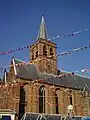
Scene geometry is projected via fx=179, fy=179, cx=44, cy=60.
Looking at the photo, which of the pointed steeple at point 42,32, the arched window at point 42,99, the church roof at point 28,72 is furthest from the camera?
the pointed steeple at point 42,32

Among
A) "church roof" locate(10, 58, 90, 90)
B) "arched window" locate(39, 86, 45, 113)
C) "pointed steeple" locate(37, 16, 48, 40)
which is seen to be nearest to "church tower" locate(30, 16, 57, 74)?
"pointed steeple" locate(37, 16, 48, 40)

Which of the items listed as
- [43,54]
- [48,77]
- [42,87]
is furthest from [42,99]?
[43,54]

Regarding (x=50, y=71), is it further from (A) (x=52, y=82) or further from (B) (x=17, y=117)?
(B) (x=17, y=117)

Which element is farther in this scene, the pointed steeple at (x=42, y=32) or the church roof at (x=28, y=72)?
the pointed steeple at (x=42, y=32)

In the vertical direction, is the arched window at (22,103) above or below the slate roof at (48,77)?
below

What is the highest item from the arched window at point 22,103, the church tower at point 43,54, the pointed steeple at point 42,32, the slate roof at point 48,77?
the pointed steeple at point 42,32

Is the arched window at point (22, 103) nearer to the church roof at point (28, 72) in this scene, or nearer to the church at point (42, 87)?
the church at point (42, 87)

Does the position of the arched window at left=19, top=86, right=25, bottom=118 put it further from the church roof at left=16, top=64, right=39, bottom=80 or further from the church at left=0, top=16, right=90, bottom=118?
the church roof at left=16, top=64, right=39, bottom=80

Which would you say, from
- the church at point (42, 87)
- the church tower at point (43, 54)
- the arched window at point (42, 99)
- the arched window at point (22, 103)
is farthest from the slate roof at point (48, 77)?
the arched window at point (22, 103)

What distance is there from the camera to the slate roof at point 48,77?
27.3 m

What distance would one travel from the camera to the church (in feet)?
81.9

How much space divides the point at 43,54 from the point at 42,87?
7.05 metres

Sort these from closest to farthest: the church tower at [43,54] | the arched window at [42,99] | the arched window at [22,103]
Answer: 1. the arched window at [22,103]
2. the arched window at [42,99]
3. the church tower at [43,54]

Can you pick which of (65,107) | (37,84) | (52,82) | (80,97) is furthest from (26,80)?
(80,97)
